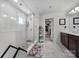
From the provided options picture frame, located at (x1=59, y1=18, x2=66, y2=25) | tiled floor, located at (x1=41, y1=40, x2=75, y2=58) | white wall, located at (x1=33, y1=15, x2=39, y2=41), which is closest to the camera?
tiled floor, located at (x1=41, y1=40, x2=75, y2=58)

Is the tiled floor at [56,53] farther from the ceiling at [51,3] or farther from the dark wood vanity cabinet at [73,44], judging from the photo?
the ceiling at [51,3]

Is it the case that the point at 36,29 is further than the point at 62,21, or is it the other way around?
the point at 36,29

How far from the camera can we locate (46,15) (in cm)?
813

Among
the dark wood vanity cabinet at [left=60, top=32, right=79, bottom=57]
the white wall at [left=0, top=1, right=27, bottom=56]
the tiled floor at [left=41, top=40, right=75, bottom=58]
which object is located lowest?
the tiled floor at [left=41, top=40, right=75, bottom=58]

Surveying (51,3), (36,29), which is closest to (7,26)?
(51,3)

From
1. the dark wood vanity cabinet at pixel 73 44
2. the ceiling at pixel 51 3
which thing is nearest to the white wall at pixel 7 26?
the ceiling at pixel 51 3

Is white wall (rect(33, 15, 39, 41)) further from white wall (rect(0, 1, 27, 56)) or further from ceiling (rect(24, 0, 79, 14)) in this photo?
white wall (rect(0, 1, 27, 56))

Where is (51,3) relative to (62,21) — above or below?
above

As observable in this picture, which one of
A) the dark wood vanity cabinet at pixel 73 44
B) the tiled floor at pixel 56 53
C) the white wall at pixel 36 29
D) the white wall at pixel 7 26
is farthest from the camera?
the white wall at pixel 36 29

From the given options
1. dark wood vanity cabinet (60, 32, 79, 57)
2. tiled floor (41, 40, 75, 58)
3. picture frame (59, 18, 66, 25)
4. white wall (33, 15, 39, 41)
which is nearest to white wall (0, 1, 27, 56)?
tiled floor (41, 40, 75, 58)

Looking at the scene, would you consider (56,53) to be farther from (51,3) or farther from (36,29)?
(36,29)

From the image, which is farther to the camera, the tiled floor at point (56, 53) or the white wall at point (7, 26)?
the tiled floor at point (56, 53)

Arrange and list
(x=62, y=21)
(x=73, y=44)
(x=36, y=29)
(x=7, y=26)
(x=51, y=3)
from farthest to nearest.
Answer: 1. (x=36, y=29)
2. (x=62, y=21)
3. (x=51, y=3)
4. (x=73, y=44)
5. (x=7, y=26)

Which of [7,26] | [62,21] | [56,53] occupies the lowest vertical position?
[56,53]
